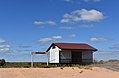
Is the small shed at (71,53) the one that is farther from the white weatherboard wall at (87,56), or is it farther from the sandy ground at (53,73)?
the sandy ground at (53,73)

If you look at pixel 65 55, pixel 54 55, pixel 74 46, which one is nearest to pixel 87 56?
pixel 74 46

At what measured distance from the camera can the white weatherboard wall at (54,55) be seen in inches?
1582

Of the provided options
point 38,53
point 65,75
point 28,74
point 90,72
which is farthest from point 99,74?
point 38,53

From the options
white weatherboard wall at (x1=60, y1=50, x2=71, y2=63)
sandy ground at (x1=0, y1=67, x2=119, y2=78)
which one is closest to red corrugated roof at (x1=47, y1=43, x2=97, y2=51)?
white weatherboard wall at (x1=60, y1=50, x2=71, y2=63)

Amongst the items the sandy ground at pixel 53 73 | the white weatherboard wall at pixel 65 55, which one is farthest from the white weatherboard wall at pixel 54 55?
the sandy ground at pixel 53 73

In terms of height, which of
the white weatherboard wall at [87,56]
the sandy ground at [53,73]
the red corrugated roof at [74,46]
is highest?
the red corrugated roof at [74,46]

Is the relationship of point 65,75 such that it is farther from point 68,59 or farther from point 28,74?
point 68,59

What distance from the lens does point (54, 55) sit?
4109 centimetres

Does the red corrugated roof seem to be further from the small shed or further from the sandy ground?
the sandy ground

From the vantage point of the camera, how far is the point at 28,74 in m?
24.6

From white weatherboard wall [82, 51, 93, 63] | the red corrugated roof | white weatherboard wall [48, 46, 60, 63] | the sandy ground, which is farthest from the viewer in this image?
white weatherboard wall [82, 51, 93, 63]

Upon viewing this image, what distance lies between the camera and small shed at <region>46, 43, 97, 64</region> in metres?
39.8

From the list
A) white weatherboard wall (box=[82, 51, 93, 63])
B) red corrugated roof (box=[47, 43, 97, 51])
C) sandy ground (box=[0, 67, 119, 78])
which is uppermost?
red corrugated roof (box=[47, 43, 97, 51])

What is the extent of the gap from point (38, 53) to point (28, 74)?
1168cm
